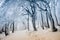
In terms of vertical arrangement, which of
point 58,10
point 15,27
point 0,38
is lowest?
point 0,38

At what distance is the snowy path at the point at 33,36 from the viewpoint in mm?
1486

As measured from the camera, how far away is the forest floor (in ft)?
4.88

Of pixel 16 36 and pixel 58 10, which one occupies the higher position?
pixel 58 10

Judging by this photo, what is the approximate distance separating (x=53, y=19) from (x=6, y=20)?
61cm

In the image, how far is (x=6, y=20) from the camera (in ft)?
5.17

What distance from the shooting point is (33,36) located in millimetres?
1510

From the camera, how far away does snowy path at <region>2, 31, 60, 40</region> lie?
1486 millimetres

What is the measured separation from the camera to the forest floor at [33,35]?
4.88 ft

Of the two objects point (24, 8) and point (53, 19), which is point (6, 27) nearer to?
point (24, 8)

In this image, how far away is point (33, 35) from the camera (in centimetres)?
151

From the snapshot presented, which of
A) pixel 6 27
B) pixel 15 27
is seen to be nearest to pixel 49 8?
pixel 15 27

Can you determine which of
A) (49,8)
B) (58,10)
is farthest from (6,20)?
(58,10)

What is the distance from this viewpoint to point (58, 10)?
5.02 feet

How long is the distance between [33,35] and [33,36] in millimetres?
12
